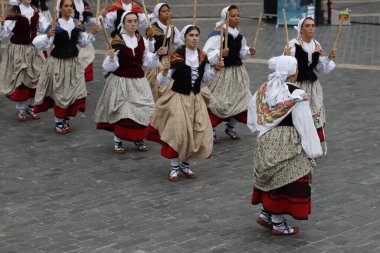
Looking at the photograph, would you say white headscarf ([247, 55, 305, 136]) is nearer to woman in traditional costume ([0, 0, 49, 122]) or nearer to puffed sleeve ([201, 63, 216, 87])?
puffed sleeve ([201, 63, 216, 87])

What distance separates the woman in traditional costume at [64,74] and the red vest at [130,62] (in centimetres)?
105

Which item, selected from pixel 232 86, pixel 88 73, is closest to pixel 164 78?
pixel 232 86

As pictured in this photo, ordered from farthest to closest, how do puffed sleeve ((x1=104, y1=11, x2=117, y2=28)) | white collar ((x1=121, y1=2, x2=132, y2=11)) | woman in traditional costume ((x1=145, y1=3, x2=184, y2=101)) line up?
white collar ((x1=121, y1=2, x2=132, y2=11)) → puffed sleeve ((x1=104, y1=11, x2=117, y2=28)) → woman in traditional costume ((x1=145, y1=3, x2=184, y2=101))

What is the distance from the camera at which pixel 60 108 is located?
11.9m

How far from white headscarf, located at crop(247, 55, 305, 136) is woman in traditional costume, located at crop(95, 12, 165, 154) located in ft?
9.42

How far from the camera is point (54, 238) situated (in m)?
8.04

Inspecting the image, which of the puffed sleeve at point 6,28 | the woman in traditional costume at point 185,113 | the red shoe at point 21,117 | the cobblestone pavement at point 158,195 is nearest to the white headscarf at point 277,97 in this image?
the cobblestone pavement at point 158,195

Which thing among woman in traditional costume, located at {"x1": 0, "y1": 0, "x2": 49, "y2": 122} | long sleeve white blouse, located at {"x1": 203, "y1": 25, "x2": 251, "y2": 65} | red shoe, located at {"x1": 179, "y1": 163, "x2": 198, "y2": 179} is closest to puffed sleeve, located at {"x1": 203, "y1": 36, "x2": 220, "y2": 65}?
long sleeve white blouse, located at {"x1": 203, "y1": 25, "x2": 251, "y2": 65}

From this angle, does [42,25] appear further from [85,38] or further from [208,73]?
[208,73]

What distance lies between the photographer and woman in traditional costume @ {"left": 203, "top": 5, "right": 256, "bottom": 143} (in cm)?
1132

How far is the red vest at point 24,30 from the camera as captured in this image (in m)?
12.5

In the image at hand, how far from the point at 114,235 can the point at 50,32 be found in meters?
4.15

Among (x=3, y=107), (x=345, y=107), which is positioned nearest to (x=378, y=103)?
(x=345, y=107)

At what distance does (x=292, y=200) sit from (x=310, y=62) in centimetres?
300
